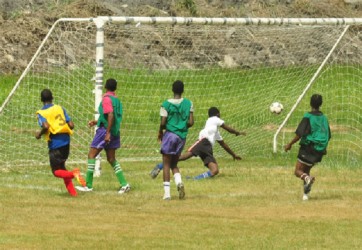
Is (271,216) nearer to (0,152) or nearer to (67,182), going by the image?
(67,182)

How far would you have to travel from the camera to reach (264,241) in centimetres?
1235

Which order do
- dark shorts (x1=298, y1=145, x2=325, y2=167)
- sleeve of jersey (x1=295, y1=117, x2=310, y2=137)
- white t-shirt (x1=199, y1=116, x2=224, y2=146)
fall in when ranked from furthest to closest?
1. white t-shirt (x1=199, y1=116, x2=224, y2=146)
2. dark shorts (x1=298, y1=145, x2=325, y2=167)
3. sleeve of jersey (x1=295, y1=117, x2=310, y2=137)

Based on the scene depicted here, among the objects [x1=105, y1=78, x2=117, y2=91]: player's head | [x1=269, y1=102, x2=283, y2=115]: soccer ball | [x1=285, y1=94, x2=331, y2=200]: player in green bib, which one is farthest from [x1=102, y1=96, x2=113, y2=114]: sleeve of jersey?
[x1=269, y1=102, x2=283, y2=115]: soccer ball

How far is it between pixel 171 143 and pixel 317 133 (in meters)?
2.00

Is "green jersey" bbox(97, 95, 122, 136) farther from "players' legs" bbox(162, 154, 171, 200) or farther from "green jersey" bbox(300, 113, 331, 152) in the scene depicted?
"green jersey" bbox(300, 113, 331, 152)

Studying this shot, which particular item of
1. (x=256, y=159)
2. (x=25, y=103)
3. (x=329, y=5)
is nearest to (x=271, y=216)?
(x=256, y=159)

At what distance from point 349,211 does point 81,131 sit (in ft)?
29.5

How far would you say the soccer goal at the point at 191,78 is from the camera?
21781 mm

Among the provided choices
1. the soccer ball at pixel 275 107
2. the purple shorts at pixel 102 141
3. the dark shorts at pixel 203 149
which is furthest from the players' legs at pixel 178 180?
the soccer ball at pixel 275 107

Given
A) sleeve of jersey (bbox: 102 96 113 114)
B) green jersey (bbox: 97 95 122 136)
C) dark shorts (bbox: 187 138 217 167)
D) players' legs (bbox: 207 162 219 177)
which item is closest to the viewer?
sleeve of jersey (bbox: 102 96 113 114)

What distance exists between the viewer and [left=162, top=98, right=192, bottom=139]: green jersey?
50.9 ft

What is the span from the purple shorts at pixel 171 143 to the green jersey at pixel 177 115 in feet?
0.19

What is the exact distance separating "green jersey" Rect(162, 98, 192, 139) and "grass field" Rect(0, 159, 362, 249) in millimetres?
961

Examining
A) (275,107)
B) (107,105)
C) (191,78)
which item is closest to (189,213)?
(107,105)
